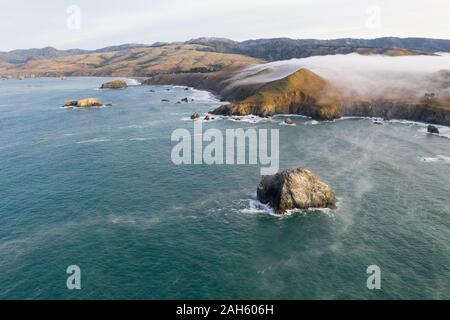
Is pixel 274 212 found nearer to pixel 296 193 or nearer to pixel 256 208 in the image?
pixel 256 208

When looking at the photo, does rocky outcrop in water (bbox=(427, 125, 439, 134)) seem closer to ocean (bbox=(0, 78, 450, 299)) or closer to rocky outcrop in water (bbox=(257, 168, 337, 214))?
ocean (bbox=(0, 78, 450, 299))

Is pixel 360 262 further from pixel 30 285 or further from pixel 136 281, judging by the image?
pixel 30 285

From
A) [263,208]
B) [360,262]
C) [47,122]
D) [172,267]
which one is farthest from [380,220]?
[47,122]

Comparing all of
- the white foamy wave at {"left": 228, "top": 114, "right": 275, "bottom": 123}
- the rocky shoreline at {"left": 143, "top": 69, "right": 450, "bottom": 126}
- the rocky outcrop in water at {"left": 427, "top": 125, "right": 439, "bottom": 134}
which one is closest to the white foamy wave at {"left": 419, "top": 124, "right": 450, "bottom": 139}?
the rocky outcrop in water at {"left": 427, "top": 125, "right": 439, "bottom": 134}

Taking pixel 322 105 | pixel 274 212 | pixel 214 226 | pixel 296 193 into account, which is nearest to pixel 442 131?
pixel 322 105

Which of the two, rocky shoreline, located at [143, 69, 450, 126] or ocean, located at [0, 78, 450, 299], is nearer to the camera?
ocean, located at [0, 78, 450, 299]

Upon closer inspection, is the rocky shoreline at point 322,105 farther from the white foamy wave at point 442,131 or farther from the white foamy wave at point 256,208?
the white foamy wave at point 256,208
